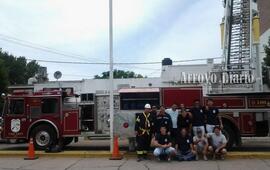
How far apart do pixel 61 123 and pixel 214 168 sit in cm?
721

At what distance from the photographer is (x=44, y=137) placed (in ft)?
60.6

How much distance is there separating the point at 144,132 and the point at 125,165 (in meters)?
1.47

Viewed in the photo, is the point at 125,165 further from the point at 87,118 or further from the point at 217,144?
the point at 87,118

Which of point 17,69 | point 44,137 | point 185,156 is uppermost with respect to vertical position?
point 17,69

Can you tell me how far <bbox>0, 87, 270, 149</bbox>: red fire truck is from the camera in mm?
17391

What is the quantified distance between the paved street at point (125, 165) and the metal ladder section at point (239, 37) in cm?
1907

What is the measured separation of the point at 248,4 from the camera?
35.0m

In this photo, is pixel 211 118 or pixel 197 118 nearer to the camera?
pixel 197 118

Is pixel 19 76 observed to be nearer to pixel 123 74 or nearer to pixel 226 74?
pixel 123 74

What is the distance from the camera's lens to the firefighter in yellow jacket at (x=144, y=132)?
50.2ft

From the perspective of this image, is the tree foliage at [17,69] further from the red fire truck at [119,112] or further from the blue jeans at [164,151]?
the blue jeans at [164,151]

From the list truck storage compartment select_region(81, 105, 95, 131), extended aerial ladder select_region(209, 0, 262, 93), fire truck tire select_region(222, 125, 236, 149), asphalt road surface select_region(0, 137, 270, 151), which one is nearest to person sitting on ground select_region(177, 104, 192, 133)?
fire truck tire select_region(222, 125, 236, 149)

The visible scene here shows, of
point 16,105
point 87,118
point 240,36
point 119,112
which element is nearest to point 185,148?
point 119,112

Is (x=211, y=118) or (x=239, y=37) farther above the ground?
(x=239, y=37)
